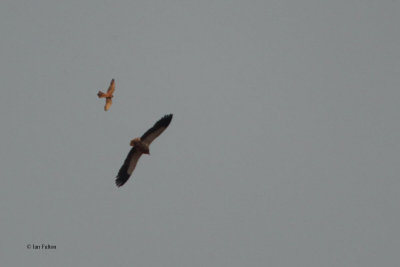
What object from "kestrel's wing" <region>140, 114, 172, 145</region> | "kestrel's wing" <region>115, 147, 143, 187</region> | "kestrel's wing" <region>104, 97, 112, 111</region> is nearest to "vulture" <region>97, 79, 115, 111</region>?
"kestrel's wing" <region>104, 97, 112, 111</region>

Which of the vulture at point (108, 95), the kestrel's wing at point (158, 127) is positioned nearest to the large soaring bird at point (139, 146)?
the kestrel's wing at point (158, 127)

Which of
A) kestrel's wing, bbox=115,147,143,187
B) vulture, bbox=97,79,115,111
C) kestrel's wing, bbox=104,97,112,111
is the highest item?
vulture, bbox=97,79,115,111

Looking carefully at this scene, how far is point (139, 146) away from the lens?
1352 inches

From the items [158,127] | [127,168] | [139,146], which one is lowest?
[127,168]

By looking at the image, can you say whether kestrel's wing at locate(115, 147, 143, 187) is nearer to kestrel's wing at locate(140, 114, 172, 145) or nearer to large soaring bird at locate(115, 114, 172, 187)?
large soaring bird at locate(115, 114, 172, 187)

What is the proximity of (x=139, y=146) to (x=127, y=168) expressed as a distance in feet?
6.76

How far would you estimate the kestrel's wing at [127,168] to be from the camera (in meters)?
35.2

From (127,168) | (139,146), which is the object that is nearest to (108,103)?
(127,168)

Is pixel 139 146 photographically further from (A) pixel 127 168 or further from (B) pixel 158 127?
(A) pixel 127 168

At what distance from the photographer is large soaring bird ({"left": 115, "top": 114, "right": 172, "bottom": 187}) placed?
3434 cm

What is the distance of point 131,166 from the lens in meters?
35.7

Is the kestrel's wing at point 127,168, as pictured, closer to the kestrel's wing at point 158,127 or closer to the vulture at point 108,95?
the kestrel's wing at point 158,127

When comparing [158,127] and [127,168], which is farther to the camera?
[127,168]

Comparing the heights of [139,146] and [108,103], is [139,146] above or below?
below
